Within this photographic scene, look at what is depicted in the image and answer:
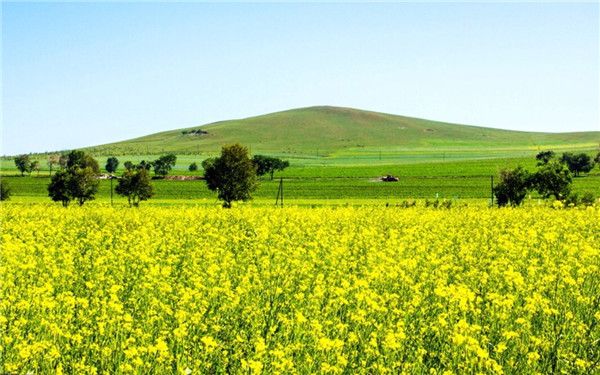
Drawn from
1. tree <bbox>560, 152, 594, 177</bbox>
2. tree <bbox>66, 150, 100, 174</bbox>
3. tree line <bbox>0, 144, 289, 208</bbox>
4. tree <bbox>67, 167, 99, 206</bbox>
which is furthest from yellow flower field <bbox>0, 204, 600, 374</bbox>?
tree <bbox>560, 152, 594, 177</bbox>

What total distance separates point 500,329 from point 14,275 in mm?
7852

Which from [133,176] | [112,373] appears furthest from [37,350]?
[133,176]

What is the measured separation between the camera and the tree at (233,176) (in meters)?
62.0

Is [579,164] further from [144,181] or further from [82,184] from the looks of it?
[82,184]

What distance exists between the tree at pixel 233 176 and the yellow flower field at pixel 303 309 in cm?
4459

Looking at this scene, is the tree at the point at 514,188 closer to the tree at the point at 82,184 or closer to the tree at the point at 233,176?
the tree at the point at 233,176

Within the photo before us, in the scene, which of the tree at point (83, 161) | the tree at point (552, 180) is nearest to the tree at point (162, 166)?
the tree at point (83, 161)

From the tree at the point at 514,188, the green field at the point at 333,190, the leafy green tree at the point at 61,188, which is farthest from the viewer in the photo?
the green field at the point at 333,190

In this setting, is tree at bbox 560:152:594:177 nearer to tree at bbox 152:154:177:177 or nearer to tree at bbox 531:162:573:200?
tree at bbox 531:162:573:200

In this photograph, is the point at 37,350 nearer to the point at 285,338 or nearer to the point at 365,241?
the point at 285,338

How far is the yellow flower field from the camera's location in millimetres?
7469

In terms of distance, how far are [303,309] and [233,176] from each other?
52.9 metres

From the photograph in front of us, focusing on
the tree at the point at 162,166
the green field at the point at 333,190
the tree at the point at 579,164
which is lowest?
the green field at the point at 333,190

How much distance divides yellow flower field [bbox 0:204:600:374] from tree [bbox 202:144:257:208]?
44593mm
